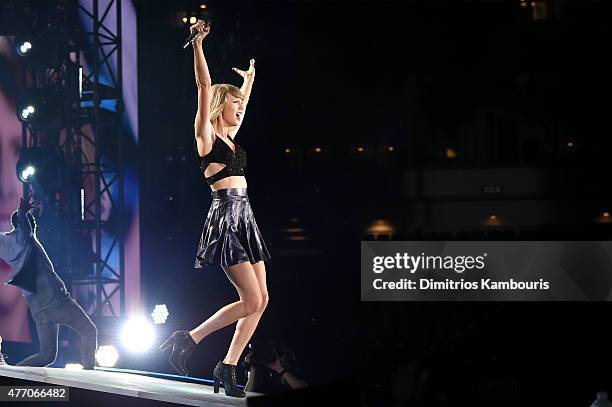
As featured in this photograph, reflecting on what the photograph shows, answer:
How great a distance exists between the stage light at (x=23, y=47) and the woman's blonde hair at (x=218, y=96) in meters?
2.50

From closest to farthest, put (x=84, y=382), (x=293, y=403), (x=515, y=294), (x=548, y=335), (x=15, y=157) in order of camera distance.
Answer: (x=293, y=403)
(x=84, y=382)
(x=15, y=157)
(x=548, y=335)
(x=515, y=294)

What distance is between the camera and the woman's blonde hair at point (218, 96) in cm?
466

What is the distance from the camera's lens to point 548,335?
24.3 ft

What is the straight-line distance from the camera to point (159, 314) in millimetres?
7148

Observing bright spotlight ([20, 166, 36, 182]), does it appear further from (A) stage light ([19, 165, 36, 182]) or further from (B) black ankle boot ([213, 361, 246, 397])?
(B) black ankle boot ([213, 361, 246, 397])

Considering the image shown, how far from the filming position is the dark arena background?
607cm

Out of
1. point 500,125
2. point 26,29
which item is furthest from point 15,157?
point 500,125

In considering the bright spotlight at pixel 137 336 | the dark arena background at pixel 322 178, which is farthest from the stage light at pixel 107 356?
the bright spotlight at pixel 137 336

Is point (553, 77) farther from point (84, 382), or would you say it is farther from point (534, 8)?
point (84, 382)

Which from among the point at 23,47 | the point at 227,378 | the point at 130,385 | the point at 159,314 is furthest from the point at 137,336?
the point at 23,47

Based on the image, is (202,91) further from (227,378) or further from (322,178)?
(322,178)

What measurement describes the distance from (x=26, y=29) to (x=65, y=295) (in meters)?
2.26

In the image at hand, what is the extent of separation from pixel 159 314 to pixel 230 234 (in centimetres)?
285

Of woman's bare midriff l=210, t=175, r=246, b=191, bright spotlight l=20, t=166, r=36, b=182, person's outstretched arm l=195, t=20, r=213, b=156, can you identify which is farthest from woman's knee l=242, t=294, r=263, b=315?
bright spotlight l=20, t=166, r=36, b=182
